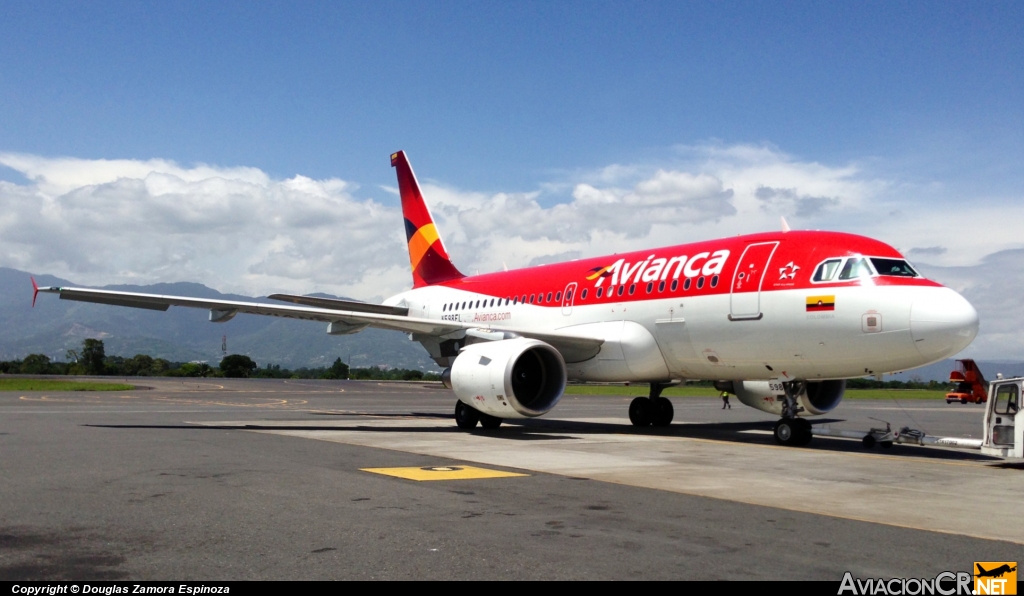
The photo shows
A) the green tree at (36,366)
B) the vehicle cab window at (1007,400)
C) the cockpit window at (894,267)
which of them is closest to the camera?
the vehicle cab window at (1007,400)

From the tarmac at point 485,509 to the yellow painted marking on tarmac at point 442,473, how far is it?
7cm

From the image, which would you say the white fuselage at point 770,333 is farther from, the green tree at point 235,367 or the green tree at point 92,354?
the green tree at point 92,354

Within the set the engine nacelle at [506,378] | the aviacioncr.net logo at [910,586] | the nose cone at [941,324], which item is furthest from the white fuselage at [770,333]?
the aviacioncr.net logo at [910,586]

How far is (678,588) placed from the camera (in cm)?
545

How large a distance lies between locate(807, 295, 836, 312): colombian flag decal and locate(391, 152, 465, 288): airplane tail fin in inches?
553

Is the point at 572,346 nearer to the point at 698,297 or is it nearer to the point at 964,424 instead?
the point at 698,297

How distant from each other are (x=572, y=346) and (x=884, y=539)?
13.2 metres

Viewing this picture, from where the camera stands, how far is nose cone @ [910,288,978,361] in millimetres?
14266

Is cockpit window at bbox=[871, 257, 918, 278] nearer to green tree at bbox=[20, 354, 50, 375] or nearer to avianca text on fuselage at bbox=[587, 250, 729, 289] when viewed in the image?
avianca text on fuselage at bbox=[587, 250, 729, 289]

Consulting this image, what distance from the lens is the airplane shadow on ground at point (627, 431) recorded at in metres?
16.2

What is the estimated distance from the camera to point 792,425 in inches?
663

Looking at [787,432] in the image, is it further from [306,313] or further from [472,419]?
[306,313]

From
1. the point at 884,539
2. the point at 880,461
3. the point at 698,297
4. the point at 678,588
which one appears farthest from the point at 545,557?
the point at 698,297

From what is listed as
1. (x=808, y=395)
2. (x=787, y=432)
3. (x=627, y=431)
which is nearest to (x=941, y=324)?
(x=787, y=432)
